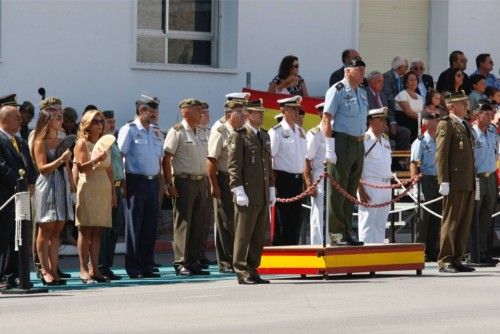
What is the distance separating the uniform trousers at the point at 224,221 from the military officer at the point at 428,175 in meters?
3.80

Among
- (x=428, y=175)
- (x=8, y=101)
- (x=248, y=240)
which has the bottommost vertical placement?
(x=248, y=240)

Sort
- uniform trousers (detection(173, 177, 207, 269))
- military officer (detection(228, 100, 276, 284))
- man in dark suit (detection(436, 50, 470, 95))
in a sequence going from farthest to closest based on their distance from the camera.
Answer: man in dark suit (detection(436, 50, 470, 95)) → uniform trousers (detection(173, 177, 207, 269)) → military officer (detection(228, 100, 276, 284))

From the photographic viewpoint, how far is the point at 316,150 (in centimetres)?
2239

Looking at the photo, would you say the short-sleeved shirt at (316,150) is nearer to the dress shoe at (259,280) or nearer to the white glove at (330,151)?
the white glove at (330,151)

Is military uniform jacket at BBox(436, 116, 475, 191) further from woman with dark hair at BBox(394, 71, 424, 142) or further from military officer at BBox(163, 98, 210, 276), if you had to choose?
woman with dark hair at BBox(394, 71, 424, 142)

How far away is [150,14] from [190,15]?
0.90 m

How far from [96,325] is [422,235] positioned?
32.6 feet

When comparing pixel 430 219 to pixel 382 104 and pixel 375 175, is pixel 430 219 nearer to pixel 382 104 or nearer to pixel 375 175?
pixel 375 175

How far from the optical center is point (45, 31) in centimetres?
2581

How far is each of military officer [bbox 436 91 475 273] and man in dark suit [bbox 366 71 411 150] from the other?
17.1 feet

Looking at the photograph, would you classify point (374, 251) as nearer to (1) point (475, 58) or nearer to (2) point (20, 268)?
(2) point (20, 268)

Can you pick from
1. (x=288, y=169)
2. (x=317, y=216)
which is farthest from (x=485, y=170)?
(x=288, y=169)

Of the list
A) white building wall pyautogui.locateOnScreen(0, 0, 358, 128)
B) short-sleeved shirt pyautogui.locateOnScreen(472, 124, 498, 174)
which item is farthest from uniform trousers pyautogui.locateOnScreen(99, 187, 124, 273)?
short-sleeved shirt pyautogui.locateOnScreen(472, 124, 498, 174)

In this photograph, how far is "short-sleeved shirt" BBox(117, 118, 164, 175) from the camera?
819 inches
